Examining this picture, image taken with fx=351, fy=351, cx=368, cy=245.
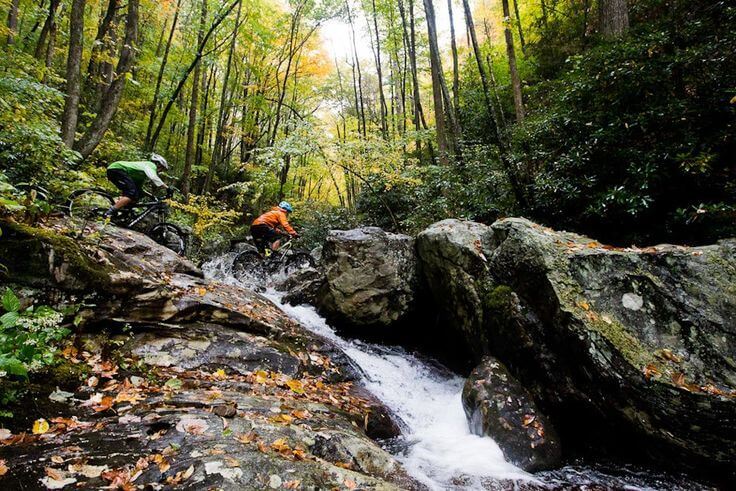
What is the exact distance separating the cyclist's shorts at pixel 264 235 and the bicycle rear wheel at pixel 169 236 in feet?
7.33

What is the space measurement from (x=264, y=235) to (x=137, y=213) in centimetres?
332

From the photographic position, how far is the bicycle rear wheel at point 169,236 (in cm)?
832


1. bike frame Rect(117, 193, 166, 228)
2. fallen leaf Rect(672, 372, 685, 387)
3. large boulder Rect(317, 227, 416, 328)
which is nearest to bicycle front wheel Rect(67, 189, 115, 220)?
bike frame Rect(117, 193, 166, 228)

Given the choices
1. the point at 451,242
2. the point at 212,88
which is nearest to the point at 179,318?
the point at 451,242

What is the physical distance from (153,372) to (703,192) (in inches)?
319

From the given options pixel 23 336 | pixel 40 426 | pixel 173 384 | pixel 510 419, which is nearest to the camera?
pixel 40 426

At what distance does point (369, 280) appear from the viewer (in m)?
7.84

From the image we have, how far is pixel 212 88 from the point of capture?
67.9 ft

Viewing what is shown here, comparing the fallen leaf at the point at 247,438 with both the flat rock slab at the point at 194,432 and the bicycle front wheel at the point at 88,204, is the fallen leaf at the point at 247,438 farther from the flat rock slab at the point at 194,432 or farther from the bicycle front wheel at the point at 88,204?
the bicycle front wheel at the point at 88,204

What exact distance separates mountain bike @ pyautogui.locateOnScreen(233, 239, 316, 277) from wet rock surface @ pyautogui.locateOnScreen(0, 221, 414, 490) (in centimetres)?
434

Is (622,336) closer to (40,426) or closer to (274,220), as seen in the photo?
(40,426)

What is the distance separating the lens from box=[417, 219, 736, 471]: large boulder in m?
3.55

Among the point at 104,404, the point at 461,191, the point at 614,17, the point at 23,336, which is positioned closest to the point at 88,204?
the point at 23,336

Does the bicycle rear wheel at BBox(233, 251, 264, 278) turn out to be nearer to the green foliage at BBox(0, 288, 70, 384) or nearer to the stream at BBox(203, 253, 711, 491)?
the stream at BBox(203, 253, 711, 491)
